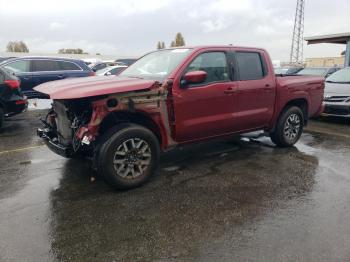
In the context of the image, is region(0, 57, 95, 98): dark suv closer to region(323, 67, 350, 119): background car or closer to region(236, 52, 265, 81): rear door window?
region(236, 52, 265, 81): rear door window

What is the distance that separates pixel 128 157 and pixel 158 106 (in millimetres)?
761

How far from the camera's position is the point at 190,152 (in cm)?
607

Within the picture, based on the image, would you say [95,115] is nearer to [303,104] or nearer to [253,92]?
[253,92]

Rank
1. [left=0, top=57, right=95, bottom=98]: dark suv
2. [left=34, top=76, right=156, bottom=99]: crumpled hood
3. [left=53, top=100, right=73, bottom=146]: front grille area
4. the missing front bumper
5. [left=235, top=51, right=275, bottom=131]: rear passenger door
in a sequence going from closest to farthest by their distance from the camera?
[left=34, top=76, right=156, bottom=99]: crumpled hood, the missing front bumper, [left=53, top=100, right=73, bottom=146]: front grille area, [left=235, top=51, right=275, bottom=131]: rear passenger door, [left=0, top=57, right=95, bottom=98]: dark suv

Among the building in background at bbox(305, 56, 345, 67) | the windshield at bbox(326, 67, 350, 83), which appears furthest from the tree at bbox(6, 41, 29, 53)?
the windshield at bbox(326, 67, 350, 83)

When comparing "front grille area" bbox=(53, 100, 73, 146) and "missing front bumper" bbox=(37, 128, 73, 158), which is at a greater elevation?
"front grille area" bbox=(53, 100, 73, 146)

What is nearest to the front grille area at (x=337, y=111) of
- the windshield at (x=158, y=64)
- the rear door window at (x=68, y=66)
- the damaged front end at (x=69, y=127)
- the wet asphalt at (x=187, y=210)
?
the wet asphalt at (x=187, y=210)

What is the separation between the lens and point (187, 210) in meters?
3.77

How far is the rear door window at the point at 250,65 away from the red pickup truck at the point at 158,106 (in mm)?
17

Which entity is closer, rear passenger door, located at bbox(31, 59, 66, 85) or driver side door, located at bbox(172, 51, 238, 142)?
driver side door, located at bbox(172, 51, 238, 142)

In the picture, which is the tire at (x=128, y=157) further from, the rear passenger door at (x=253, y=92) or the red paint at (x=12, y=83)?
the red paint at (x=12, y=83)

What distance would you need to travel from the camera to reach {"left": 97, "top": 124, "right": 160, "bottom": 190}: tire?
402 cm

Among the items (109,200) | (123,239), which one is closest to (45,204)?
(109,200)

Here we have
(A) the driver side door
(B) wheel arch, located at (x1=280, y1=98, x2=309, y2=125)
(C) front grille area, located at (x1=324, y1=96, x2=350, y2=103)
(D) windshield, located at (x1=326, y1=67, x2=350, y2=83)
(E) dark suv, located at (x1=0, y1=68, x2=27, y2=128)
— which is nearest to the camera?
(A) the driver side door
